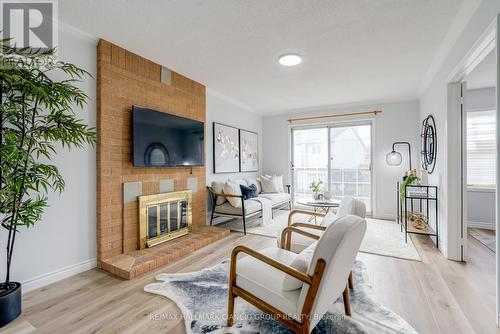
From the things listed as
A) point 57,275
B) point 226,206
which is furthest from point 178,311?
point 226,206

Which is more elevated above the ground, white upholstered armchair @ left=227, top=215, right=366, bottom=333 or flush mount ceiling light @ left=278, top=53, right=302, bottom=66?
flush mount ceiling light @ left=278, top=53, right=302, bottom=66

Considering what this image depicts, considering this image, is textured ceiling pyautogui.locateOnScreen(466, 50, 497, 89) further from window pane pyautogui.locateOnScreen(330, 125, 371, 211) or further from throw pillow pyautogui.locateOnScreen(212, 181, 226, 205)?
throw pillow pyautogui.locateOnScreen(212, 181, 226, 205)

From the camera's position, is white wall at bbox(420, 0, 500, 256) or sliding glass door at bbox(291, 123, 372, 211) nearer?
white wall at bbox(420, 0, 500, 256)

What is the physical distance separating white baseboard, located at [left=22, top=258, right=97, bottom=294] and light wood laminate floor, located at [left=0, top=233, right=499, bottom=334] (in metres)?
0.06

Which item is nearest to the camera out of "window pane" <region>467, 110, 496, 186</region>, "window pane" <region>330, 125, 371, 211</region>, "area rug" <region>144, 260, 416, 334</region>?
"area rug" <region>144, 260, 416, 334</region>

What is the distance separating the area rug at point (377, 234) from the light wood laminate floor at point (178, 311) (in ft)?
0.86

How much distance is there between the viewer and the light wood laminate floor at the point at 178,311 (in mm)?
1635

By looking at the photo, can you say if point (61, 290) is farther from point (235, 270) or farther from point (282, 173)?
point (282, 173)

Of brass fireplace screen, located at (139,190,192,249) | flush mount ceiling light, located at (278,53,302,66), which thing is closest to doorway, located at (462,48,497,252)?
flush mount ceiling light, located at (278,53,302,66)

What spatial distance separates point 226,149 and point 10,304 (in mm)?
3513

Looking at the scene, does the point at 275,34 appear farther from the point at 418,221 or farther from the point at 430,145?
the point at 418,221

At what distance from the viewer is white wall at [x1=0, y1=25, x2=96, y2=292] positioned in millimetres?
2047

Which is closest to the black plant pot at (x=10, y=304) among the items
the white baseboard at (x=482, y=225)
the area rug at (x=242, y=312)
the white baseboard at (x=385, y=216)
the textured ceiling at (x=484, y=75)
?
the area rug at (x=242, y=312)

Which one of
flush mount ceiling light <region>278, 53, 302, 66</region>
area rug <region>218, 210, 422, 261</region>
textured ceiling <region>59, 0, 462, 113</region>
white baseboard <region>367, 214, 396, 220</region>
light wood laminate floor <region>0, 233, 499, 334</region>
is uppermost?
textured ceiling <region>59, 0, 462, 113</region>
